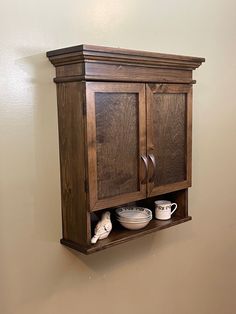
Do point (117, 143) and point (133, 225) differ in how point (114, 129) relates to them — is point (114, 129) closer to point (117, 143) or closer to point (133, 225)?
point (117, 143)

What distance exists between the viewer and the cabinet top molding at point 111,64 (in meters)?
1.44

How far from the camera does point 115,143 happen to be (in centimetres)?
158

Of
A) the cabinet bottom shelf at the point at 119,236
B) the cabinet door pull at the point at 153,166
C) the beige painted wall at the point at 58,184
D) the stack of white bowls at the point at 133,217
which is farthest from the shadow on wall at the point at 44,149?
the cabinet door pull at the point at 153,166

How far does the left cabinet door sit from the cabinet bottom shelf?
0.53ft

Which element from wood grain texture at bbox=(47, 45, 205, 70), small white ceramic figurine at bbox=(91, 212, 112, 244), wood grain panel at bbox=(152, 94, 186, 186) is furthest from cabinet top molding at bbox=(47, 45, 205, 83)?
small white ceramic figurine at bbox=(91, 212, 112, 244)

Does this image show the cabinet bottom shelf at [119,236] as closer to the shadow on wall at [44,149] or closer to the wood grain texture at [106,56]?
the shadow on wall at [44,149]

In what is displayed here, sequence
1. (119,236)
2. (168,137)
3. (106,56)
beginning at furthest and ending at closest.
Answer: (168,137) < (119,236) < (106,56)

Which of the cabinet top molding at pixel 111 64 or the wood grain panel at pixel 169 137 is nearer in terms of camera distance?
the cabinet top molding at pixel 111 64

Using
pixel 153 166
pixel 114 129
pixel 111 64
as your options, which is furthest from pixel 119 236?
pixel 111 64

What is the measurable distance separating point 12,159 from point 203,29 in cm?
131

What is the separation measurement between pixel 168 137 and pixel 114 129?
326mm

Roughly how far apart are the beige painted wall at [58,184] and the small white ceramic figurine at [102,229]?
0.17m

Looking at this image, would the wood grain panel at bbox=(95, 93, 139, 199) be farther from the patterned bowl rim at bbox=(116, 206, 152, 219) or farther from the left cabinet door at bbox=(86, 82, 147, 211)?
the patterned bowl rim at bbox=(116, 206, 152, 219)

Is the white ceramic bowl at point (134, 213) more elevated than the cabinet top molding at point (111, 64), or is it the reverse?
the cabinet top molding at point (111, 64)
